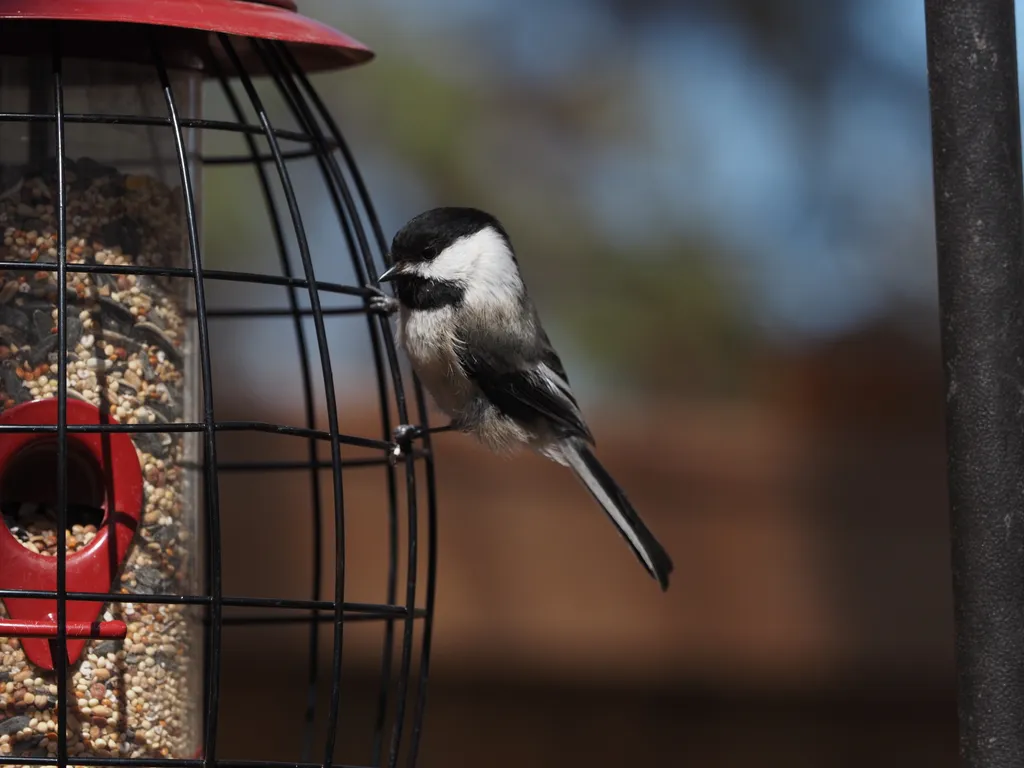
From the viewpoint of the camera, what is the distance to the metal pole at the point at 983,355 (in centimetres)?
171

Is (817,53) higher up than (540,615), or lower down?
higher up

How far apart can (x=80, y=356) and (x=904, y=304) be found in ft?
12.6

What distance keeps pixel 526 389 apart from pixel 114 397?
108 centimetres

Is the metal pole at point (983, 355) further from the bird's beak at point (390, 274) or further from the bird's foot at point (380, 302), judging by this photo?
the bird's beak at point (390, 274)

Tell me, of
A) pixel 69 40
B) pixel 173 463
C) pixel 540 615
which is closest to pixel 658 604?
pixel 540 615

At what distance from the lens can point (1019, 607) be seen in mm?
1710

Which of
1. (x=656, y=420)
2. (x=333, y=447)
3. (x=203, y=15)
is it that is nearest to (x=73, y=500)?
(x=333, y=447)

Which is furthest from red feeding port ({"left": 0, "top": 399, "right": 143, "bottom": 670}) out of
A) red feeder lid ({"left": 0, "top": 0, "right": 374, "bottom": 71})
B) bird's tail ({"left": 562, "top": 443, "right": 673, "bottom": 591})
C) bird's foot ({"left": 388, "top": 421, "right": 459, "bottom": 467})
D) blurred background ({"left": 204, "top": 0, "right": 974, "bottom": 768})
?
blurred background ({"left": 204, "top": 0, "right": 974, "bottom": 768})

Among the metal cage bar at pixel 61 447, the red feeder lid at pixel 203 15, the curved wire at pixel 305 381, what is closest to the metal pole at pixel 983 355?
the red feeder lid at pixel 203 15

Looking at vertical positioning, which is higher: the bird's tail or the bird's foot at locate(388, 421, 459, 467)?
the bird's foot at locate(388, 421, 459, 467)

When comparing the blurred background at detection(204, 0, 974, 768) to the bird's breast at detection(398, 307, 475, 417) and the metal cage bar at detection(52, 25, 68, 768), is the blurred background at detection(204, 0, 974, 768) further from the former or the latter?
the metal cage bar at detection(52, 25, 68, 768)

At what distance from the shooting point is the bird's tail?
10.0ft

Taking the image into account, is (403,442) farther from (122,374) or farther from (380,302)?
(122,374)

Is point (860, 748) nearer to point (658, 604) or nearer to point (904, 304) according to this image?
point (658, 604)
